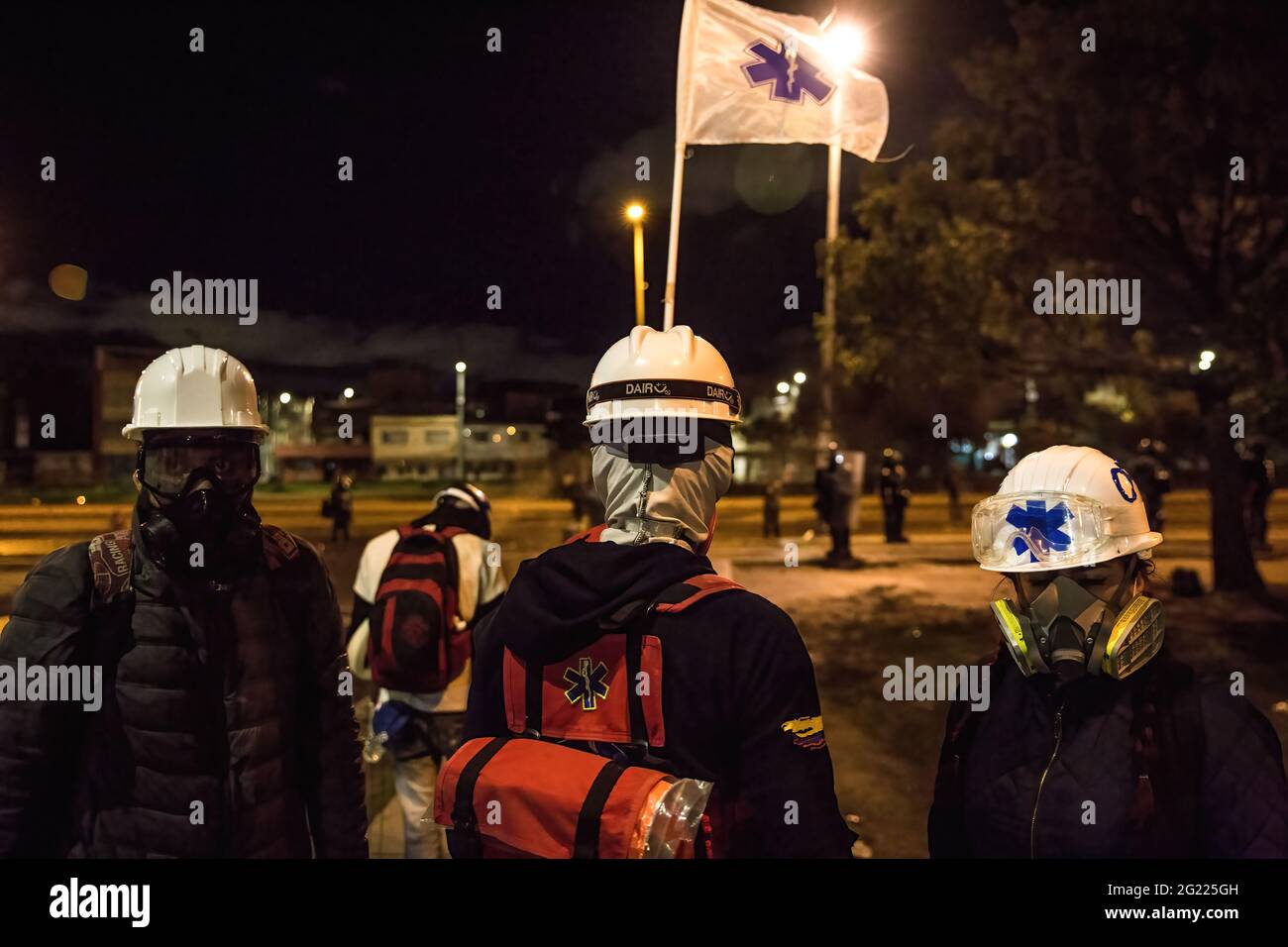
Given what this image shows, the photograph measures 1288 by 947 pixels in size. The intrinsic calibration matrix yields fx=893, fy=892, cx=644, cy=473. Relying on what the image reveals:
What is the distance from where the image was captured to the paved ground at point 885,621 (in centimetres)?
523

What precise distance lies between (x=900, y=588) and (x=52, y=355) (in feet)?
39.4

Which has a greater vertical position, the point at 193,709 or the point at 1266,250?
the point at 1266,250

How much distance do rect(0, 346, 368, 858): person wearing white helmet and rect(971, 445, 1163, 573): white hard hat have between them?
189cm

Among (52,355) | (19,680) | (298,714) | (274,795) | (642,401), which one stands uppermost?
(52,355)

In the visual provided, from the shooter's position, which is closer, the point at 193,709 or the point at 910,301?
the point at 193,709

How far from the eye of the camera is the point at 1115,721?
201cm

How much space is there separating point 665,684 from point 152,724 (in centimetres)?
141

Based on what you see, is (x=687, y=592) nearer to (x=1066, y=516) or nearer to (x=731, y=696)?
(x=731, y=696)

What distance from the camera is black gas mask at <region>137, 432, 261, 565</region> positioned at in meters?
2.35

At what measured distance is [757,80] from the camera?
788 cm

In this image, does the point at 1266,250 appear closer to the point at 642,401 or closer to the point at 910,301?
the point at 910,301

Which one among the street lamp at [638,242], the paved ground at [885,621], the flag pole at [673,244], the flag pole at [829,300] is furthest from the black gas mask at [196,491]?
the flag pole at [829,300]

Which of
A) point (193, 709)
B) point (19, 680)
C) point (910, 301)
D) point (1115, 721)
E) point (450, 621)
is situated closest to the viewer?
point (1115, 721)
